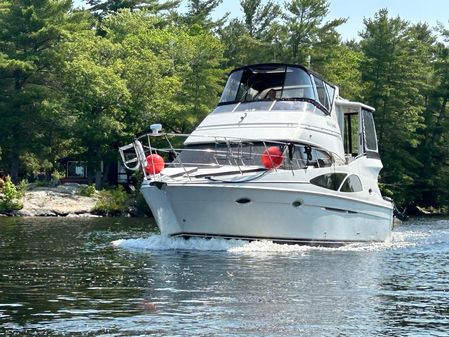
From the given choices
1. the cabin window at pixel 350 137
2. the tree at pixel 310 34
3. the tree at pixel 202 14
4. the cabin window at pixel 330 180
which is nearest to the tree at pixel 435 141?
the tree at pixel 310 34

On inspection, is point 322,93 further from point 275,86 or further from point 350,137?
point 350,137

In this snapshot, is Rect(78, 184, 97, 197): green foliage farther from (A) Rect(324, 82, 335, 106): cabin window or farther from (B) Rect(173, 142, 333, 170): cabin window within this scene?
(B) Rect(173, 142, 333, 170): cabin window

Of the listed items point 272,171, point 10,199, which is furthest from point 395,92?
point 272,171

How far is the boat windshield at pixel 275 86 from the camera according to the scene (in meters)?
25.7

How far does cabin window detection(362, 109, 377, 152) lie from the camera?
27.3m

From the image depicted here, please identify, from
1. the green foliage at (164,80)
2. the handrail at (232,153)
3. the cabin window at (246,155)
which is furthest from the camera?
the green foliage at (164,80)

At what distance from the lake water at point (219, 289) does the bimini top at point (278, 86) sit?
4934mm

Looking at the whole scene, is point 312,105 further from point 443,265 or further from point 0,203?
point 0,203

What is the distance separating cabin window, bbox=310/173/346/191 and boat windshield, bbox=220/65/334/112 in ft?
9.63

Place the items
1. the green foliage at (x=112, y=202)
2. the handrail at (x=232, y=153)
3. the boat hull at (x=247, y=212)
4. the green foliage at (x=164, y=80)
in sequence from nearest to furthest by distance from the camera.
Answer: the boat hull at (x=247, y=212) → the handrail at (x=232, y=153) → the green foliage at (x=112, y=202) → the green foliage at (x=164, y=80)

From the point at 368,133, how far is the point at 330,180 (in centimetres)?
515

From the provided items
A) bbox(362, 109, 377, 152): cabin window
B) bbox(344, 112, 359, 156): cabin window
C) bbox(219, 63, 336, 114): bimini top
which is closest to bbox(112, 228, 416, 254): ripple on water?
bbox(362, 109, 377, 152): cabin window

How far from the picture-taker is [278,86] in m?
26.5

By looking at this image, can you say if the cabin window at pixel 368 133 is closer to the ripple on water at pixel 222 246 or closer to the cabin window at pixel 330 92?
the cabin window at pixel 330 92
